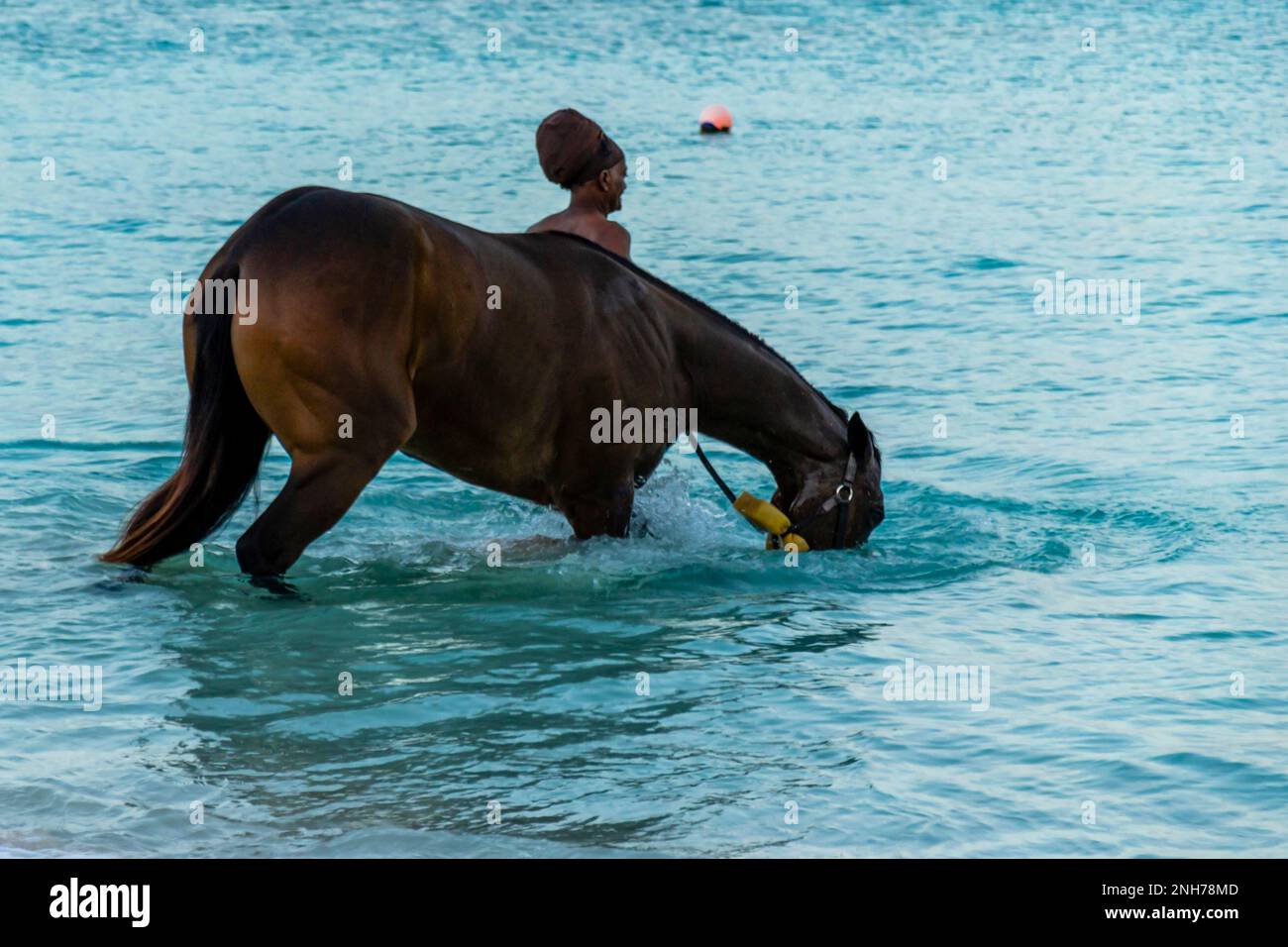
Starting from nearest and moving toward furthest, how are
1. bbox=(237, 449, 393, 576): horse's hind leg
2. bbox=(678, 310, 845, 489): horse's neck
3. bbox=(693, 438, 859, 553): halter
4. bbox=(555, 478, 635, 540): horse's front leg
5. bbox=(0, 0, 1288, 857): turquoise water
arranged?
1. bbox=(0, 0, 1288, 857): turquoise water
2. bbox=(237, 449, 393, 576): horse's hind leg
3. bbox=(555, 478, 635, 540): horse's front leg
4. bbox=(678, 310, 845, 489): horse's neck
5. bbox=(693, 438, 859, 553): halter

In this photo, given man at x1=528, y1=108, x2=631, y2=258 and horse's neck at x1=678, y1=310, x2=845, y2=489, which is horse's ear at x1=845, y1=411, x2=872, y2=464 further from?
man at x1=528, y1=108, x2=631, y2=258

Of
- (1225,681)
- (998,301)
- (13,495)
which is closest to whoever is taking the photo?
(1225,681)

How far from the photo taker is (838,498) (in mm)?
6953

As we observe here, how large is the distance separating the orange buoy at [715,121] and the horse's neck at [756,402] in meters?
14.0

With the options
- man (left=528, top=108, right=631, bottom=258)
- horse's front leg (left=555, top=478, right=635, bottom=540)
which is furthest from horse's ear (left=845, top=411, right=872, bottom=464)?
man (left=528, top=108, right=631, bottom=258)

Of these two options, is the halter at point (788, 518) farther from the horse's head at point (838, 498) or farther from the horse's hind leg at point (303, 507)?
the horse's hind leg at point (303, 507)

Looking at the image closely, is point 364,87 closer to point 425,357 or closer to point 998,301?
point 998,301

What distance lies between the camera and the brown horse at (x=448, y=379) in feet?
18.5

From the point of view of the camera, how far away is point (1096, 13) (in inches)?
1184

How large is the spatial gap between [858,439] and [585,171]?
4.80 ft

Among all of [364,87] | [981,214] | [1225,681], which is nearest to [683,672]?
[1225,681]

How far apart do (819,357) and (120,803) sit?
24.1 feet

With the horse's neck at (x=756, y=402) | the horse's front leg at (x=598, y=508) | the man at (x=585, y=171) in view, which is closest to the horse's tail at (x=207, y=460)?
the horse's front leg at (x=598, y=508)

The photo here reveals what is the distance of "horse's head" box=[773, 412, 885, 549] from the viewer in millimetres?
6961
